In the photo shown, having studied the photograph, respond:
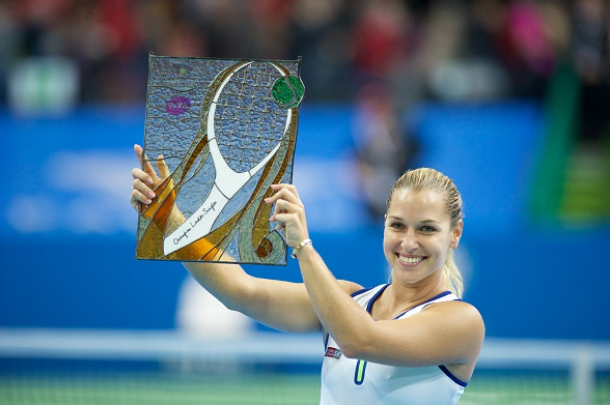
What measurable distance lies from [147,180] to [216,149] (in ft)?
0.98

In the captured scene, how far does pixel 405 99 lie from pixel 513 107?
1154mm

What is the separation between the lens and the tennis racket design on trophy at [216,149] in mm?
3799

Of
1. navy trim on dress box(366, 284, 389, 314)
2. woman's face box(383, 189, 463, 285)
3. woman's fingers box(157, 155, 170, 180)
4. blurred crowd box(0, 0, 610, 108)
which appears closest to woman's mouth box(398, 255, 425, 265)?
woman's face box(383, 189, 463, 285)

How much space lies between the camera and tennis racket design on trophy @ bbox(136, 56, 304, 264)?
380cm

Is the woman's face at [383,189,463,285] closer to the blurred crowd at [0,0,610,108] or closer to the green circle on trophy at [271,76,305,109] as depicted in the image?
the green circle on trophy at [271,76,305,109]

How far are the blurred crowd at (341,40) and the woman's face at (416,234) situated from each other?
691 cm

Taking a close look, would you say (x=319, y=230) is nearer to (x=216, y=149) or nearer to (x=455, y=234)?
(x=455, y=234)

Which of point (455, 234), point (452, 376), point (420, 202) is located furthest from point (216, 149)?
point (452, 376)

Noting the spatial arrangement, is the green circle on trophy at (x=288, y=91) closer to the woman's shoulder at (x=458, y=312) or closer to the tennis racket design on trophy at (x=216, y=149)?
the tennis racket design on trophy at (x=216, y=149)

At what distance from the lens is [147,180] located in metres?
3.86

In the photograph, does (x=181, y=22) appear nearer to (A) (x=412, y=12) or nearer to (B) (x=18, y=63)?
(B) (x=18, y=63)

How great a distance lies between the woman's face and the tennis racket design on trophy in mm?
516

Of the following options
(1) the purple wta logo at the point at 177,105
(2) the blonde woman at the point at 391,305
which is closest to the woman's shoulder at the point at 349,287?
(2) the blonde woman at the point at 391,305

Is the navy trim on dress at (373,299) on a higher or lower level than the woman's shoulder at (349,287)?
lower
